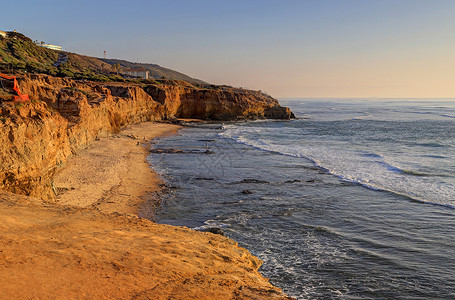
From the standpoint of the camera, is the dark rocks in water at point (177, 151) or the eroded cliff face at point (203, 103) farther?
the eroded cliff face at point (203, 103)

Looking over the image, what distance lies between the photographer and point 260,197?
18.4 m

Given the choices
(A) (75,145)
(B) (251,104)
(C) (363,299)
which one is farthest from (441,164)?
(B) (251,104)

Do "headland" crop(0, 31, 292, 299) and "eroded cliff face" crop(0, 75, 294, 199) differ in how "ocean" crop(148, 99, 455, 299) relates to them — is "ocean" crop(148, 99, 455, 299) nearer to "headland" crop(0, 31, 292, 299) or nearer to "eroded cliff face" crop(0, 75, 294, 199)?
"headland" crop(0, 31, 292, 299)

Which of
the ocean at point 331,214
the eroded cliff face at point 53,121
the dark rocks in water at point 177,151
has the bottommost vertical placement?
the ocean at point 331,214

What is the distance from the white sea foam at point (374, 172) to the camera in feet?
62.9

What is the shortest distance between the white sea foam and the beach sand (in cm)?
1378

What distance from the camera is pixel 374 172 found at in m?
24.2

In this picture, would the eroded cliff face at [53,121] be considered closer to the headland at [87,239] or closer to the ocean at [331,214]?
the headland at [87,239]

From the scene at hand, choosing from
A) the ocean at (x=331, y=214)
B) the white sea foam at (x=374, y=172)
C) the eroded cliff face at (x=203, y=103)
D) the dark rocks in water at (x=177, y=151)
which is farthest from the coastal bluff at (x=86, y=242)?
the eroded cliff face at (x=203, y=103)

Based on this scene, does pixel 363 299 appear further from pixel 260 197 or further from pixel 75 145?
pixel 75 145

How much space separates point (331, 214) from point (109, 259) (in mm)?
11396

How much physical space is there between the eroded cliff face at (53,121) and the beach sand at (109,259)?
183 cm

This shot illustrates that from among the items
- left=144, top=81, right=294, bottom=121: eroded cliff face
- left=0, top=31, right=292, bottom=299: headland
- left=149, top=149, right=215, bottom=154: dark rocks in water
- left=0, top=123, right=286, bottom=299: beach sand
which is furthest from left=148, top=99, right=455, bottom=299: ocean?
left=144, top=81, right=294, bottom=121: eroded cliff face

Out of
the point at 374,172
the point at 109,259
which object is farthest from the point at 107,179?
the point at 374,172
